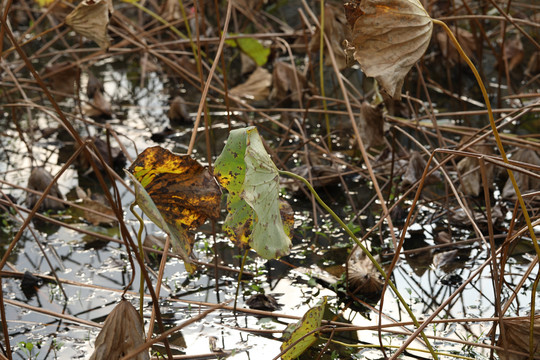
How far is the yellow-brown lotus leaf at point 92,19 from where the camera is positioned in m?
1.21

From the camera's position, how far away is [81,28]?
4.24 ft

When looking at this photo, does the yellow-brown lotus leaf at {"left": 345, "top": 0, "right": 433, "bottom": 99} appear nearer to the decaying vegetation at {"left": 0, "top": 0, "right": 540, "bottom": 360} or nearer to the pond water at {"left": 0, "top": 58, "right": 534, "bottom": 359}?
the decaying vegetation at {"left": 0, "top": 0, "right": 540, "bottom": 360}

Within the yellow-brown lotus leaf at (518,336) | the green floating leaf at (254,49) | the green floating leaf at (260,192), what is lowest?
the yellow-brown lotus leaf at (518,336)

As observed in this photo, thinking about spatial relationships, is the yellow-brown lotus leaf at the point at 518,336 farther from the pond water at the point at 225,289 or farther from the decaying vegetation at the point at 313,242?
the pond water at the point at 225,289

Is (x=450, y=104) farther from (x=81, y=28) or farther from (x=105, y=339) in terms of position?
(x=105, y=339)

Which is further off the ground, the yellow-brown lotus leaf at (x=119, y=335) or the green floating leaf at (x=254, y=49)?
the green floating leaf at (x=254, y=49)

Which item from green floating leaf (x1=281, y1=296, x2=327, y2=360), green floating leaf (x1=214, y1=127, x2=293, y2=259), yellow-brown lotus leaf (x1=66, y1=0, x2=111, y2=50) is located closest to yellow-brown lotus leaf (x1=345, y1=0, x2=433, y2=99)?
green floating leaf (x1=214, y1=127, x2=293, y2=259)

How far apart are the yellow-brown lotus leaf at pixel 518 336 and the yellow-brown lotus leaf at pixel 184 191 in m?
0.45

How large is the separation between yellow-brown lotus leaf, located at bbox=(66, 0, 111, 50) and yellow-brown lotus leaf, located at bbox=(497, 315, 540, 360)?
0.91m

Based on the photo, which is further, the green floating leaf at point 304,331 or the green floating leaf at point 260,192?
the green floating leaf at point 304,331

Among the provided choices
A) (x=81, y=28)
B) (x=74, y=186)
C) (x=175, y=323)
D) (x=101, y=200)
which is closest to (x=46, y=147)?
(x=74, y=186)

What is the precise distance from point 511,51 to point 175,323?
75.6 inches

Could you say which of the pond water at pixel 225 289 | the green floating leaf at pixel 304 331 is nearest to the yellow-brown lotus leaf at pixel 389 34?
the green floating leaf at pixel 304 331

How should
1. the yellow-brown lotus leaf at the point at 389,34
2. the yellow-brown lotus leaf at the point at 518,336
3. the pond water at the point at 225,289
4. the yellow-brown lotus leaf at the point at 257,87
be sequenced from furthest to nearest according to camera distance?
the yellow-brown lotus leaf at the point at 257,87
the pond water at the point at 225,289
the yellow-brown lotus leaf at the point at 518,336
the yellow-brown lotus leaf at the point at 389,34
